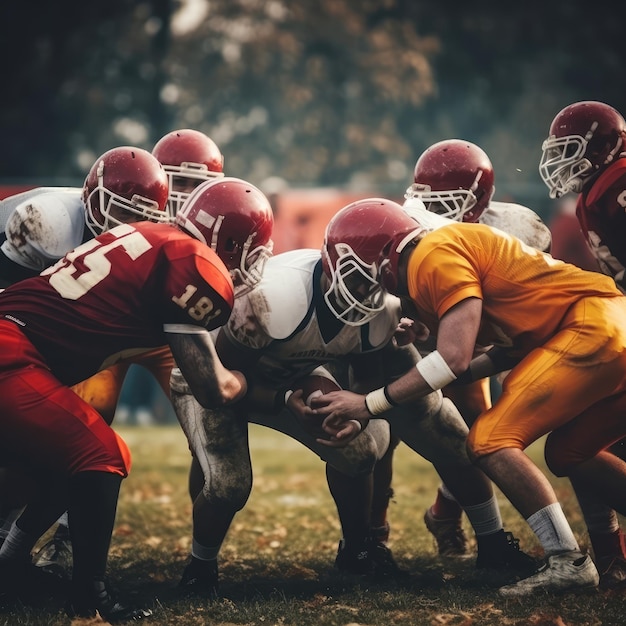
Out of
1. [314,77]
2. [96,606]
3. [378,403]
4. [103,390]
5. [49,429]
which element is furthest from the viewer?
[314,77]

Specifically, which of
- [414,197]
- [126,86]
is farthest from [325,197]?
[126,86]

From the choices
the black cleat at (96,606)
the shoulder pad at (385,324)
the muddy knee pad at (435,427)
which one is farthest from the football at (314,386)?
the black cleat at (96,606)

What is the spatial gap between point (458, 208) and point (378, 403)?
156cm

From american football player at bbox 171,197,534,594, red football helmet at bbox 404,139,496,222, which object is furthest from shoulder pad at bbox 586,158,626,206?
american football player at bbox 171,197,534,594

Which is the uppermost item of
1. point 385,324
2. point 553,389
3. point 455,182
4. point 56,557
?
point 455,182

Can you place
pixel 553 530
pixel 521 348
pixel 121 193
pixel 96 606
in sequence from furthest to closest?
pixel 121 193
pixel 521 348
pixel 553 530
pixel 96 606

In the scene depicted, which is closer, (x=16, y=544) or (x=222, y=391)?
(x=222, y=391)

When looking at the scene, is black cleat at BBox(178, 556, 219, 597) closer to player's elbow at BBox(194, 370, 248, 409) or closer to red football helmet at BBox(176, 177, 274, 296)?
player's elbow at BBox(194, 370, 248, 409)

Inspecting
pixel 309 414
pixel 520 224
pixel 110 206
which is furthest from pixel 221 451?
pixel 520 224

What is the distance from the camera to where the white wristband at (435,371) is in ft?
12.9

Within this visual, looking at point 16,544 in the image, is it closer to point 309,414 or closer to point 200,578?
point 200,578

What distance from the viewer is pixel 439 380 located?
156 inches

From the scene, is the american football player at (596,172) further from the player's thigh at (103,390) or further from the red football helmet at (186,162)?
the player's thigh at (103,390)

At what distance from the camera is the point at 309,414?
4.24 meters
